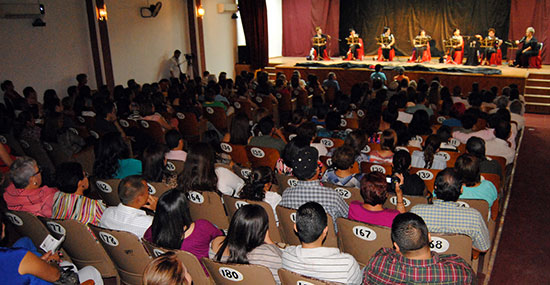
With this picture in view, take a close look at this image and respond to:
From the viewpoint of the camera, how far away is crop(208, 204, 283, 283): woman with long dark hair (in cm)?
235

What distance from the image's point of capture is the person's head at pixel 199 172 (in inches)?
143

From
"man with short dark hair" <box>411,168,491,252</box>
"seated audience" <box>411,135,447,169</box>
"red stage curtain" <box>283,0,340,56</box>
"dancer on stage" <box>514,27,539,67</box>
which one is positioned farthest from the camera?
"red stage curtain" <box>283,0,340,56</box>

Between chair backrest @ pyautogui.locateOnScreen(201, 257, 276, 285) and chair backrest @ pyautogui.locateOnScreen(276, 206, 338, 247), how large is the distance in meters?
0.83

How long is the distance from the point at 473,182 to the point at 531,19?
13.8 metres

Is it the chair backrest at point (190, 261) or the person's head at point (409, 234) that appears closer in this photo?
the person's head at point (409, 234)

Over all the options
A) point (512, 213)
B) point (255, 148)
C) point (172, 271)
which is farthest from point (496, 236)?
point (172, 271)

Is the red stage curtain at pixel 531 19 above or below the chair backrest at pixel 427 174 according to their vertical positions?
above

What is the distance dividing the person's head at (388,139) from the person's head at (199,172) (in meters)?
1.86

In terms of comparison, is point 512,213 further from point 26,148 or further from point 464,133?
point 26,148

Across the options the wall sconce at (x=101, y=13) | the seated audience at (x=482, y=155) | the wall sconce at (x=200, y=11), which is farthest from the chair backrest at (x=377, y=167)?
the wall sconce at (x=200, y=11)

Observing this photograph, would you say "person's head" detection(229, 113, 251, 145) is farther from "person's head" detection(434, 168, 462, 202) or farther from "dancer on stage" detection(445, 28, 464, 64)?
"dancer on stage" detection(445, 28, 464, 64)

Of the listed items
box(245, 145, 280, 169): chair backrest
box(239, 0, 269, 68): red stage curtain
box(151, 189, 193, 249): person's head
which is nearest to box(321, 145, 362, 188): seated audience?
box(245, 145, 280, 169): chair backrest

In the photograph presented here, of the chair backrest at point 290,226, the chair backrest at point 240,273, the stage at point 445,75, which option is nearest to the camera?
the chair backrest at point 240,273

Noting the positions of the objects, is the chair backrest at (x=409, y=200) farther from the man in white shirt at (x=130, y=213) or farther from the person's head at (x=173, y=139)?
the person's head at (x=173, y=139)
